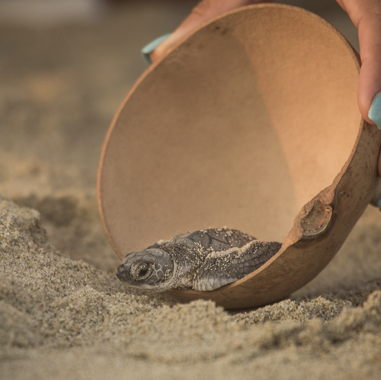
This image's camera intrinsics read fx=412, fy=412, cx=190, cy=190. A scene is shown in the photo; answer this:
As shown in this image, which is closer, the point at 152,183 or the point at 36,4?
the point at 152,183

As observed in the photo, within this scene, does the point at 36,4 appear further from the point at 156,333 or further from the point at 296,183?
the point at 156,333

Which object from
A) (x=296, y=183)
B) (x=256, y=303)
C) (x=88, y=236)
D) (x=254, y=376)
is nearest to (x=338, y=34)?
(x=296, y=183)

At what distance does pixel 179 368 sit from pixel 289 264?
14.6 inches

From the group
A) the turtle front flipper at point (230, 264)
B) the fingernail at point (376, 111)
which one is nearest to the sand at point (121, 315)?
the turtle front flipper at point (230, 264)

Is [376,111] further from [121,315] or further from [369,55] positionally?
[121,315]

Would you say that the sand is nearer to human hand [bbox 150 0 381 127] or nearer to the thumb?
human hand [bbox 150 0 381 127]

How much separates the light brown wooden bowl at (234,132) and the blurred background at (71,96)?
28 cm

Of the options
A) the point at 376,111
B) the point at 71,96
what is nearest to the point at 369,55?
the point at 376,111

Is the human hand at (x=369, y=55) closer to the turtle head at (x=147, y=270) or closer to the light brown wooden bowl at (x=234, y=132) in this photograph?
the light brown wooden bowl at (x=234, y=132)

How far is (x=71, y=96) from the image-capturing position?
2949mm

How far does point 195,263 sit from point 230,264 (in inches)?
3.7

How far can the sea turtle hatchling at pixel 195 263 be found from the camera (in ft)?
3.44

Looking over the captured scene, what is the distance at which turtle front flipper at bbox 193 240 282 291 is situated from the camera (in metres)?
1.04

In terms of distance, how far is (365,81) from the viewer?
0.96 m
